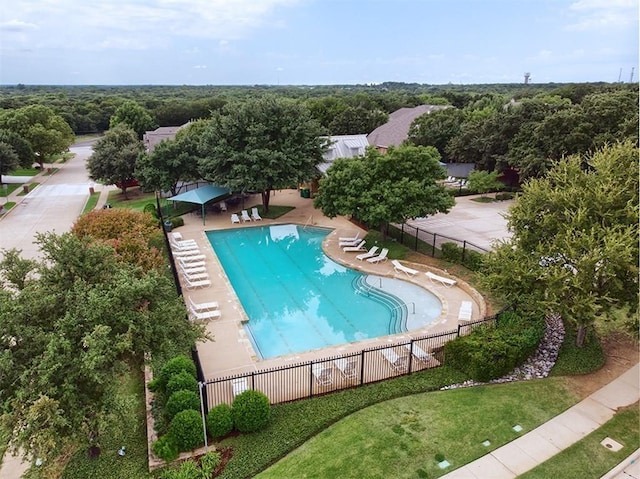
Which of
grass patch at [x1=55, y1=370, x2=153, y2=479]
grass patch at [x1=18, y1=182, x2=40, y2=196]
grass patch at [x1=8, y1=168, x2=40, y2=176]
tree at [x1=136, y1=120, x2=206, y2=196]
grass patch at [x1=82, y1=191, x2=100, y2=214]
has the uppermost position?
tree at [x1=136, y1=120, x2=206, y2=196]

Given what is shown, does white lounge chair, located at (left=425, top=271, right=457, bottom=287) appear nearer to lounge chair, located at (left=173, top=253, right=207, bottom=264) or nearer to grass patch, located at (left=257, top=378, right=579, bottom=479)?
grass patch, located at (left=257, top=378, right=579, bottom=479)

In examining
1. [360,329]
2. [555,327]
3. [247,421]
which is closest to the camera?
[247,421]

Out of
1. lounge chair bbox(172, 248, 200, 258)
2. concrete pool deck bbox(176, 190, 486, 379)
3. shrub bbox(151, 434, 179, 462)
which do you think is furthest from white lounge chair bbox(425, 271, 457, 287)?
shrub bbox(151, 434, 179, 462)

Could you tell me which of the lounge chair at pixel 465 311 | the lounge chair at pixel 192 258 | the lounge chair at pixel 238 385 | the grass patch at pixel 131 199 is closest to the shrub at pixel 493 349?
the lounge chair at pixel 465 311

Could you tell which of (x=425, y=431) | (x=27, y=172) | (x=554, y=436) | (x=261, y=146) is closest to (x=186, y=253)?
(x=261, y=146)

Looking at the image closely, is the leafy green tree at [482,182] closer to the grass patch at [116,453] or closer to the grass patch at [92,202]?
the grass patch at [92,202]

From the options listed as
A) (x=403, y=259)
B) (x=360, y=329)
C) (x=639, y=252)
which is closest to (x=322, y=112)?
(x=403, y=259)

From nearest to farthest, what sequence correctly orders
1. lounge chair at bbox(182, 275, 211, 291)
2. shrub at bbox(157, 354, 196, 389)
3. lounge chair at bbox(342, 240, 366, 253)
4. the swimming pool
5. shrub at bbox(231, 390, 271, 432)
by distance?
shrub at bbox(231, 390, 271, 432)
shrub at bbox(157, 354, 196, 389)
the swimming pool
lounge chair at bbox(182, 275, 211, 291)
lounge chair at bbox(342, 240, 366, 253)

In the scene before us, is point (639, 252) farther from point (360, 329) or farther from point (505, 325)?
point (360, 329)
